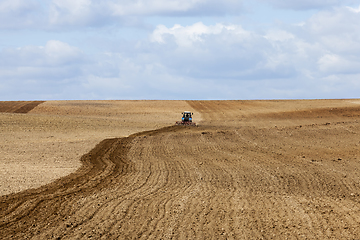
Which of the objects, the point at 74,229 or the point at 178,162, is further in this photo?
the point at 178,162

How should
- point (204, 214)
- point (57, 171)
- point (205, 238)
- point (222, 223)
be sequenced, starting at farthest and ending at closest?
point (57, 171), point (204, 214), point (222, 223), point (205, 238)

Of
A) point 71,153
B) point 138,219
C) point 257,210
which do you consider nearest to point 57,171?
point 71,153

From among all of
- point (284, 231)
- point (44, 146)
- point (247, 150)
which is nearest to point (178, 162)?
point (247, 150)

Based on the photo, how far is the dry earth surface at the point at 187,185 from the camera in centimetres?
1159

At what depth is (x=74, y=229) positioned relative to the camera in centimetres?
1129

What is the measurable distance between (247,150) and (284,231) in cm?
1818

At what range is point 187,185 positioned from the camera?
58.0 feet

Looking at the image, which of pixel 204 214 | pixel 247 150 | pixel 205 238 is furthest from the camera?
pixel 247 150

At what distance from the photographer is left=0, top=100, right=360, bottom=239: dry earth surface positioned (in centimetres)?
1159

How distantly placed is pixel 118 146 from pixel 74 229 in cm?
1973

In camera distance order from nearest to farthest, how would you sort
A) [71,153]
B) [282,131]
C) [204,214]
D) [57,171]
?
1. [204,214]
2. [57,171]
3. [71,153]
4. [282,131]

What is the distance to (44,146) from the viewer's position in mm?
29984

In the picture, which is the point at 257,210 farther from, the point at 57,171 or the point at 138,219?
the point at 57,171

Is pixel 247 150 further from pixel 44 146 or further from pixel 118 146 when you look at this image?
pixel 44 146
